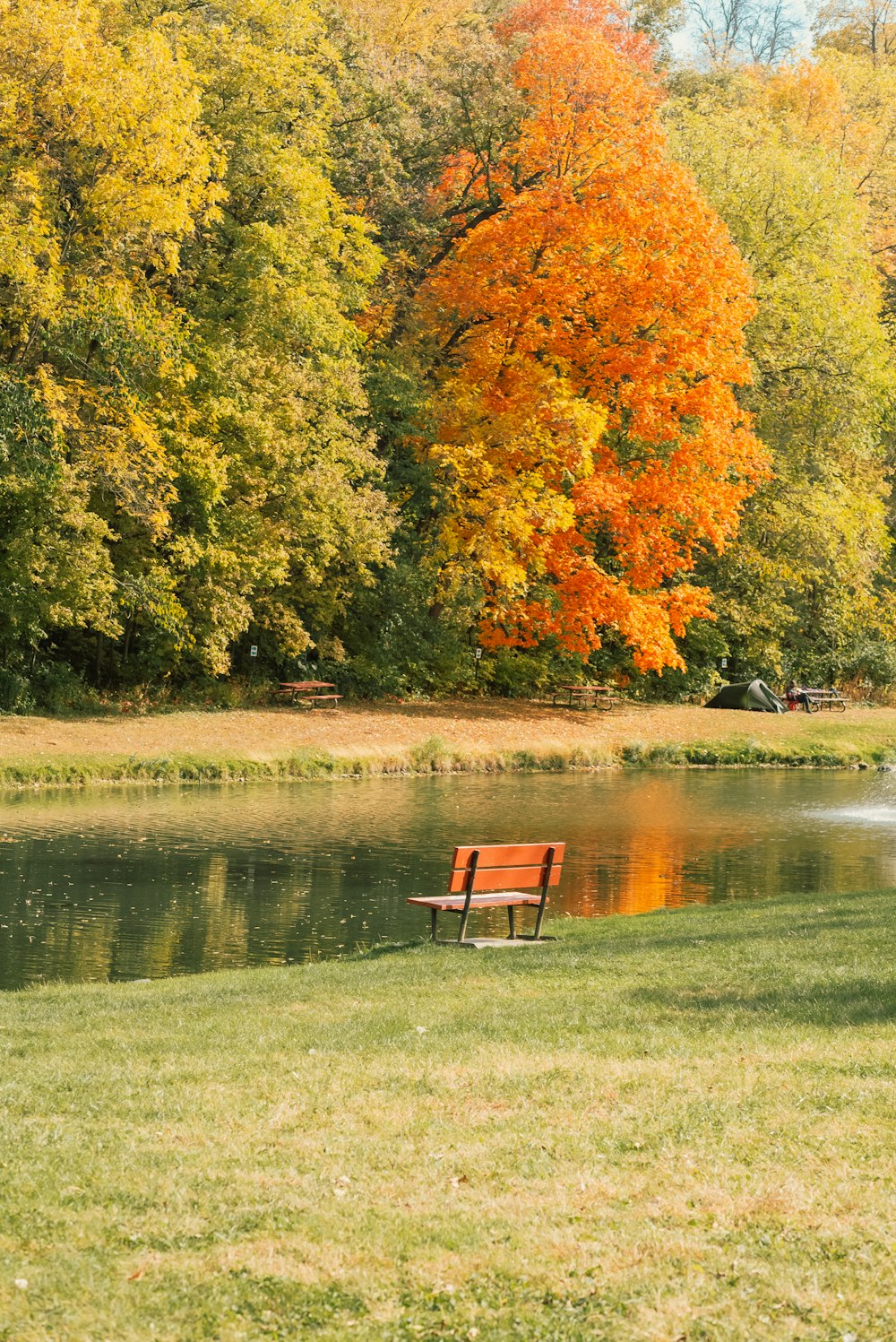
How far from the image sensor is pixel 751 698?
4012 cm

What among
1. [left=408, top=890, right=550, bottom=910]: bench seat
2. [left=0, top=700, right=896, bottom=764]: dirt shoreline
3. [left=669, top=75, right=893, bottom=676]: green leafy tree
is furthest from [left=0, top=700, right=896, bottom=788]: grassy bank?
[left=408, top=890, right=550, bottom=910]: bench seat

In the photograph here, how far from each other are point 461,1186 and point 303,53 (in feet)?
107

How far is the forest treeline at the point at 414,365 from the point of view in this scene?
26.9 metres

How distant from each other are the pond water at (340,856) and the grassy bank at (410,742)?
1010 mm

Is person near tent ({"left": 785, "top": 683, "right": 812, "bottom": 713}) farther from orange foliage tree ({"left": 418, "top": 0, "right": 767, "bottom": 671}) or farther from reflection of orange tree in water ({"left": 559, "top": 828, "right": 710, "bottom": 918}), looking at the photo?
reflection of orange tree in water ({"left": 559, "top": 828, "right": 710, "bottom": 918})

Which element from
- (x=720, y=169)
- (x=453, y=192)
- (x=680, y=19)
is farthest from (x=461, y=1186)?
(x=680, y=19)

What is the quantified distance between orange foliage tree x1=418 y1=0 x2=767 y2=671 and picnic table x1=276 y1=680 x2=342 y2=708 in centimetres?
397

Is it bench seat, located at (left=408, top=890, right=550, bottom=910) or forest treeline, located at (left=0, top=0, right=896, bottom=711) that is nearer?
bench seat, located at (left=408, top=890, right=550, bottom=910)

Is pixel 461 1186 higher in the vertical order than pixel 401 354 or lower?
lower

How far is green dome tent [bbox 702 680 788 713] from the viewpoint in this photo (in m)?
40.0

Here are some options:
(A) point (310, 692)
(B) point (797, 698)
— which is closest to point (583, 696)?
(B) point (797, 698)

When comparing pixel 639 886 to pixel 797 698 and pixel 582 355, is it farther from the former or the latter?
pixel 797 698

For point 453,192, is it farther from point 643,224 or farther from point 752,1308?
point 752,1308

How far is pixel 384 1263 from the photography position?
15.2ft
